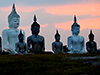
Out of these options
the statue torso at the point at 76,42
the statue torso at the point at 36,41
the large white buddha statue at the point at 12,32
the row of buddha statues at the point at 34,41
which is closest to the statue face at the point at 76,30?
the row of buddha statues at the point at 34,41

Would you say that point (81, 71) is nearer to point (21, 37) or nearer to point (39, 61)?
point (39, 61)

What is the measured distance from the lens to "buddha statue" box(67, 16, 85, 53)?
24344mm

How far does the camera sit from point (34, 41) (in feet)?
69.6

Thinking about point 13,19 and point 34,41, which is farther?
point 13,19

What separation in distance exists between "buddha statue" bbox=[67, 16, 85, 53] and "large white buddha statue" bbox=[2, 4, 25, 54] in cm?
318

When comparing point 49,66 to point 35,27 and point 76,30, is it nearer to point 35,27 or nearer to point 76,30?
point 35,27

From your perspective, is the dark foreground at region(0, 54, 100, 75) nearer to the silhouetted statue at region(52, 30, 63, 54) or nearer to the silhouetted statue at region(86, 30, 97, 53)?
the silhouetted statue at region(52, 30, 63, 54)

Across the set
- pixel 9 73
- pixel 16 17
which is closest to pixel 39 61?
pixel 9 73

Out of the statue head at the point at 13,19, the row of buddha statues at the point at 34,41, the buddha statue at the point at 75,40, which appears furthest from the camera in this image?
the statue head at the point at 13,19

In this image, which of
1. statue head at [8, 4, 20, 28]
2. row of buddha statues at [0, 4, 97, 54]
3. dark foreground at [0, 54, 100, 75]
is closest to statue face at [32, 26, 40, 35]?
row of buddha statues at [0, 4, 97, 54]

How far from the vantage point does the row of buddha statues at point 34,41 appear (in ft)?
68.9

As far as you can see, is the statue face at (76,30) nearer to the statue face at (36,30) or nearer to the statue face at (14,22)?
the statue face at (14,22)

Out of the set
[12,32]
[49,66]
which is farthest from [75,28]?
[49,66]

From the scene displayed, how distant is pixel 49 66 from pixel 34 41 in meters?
7.82
